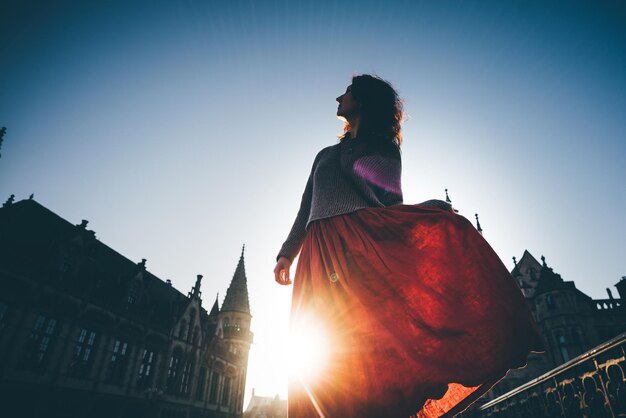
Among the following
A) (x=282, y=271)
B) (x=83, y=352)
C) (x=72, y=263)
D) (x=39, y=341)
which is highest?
(x=72, y=263)

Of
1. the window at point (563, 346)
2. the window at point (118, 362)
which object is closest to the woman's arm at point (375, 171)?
the window at point (118, 362)

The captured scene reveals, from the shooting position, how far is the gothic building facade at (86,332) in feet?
56.7

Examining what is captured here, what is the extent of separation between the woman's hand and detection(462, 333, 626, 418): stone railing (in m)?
2.89

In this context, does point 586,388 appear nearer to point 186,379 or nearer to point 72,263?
point 72,263

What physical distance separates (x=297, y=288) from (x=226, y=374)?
139 feet

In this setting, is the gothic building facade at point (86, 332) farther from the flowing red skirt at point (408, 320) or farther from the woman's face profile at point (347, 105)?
the flowing red skirt at point (408, 320)

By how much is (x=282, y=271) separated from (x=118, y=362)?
27.6 metres

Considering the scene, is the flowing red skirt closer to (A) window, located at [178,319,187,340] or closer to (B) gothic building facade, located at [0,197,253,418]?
(B) gothic building facade, located at [0,197,253,418]

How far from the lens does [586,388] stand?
3.31 m

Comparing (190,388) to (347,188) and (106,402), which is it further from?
(347,188)

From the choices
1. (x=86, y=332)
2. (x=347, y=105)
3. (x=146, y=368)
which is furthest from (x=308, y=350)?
(x=146, y=368)

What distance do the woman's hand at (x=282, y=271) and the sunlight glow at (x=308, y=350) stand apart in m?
0.53

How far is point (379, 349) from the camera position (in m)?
1.31

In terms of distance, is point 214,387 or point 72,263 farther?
point 214,387
